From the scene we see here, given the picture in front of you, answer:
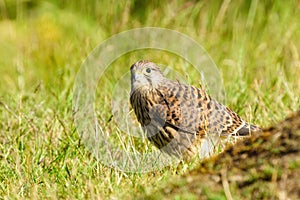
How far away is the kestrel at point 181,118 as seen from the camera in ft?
18.1

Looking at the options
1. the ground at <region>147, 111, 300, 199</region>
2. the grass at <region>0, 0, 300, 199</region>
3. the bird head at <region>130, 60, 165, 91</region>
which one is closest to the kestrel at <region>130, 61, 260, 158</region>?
the bird head at <region>130, 60, 165, 91</region>

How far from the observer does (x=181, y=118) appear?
18.4ft

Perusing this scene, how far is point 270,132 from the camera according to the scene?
12.5 ft

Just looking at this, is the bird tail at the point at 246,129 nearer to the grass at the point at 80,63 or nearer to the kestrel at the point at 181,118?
the kestrel at the point at 181,118

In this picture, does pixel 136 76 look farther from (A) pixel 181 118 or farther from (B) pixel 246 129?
(B) pixel 246 129

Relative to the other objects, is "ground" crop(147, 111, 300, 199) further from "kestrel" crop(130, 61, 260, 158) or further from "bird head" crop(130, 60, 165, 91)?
"bird head" crop(130, 60, 165, 91)

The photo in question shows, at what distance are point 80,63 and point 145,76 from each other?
1625mm

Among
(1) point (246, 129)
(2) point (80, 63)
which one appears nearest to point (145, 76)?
(1) point (246, 129)

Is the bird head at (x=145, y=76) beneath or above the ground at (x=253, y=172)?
beneath

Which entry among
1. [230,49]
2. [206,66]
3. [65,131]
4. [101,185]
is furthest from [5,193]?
[230,49]

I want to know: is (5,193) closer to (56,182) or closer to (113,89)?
(56,182)

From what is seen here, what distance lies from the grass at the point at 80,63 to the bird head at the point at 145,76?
367 mm

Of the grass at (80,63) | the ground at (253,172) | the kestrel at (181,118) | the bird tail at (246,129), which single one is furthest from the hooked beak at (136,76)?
the ground at (253,172)

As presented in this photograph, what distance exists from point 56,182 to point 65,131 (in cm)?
94
